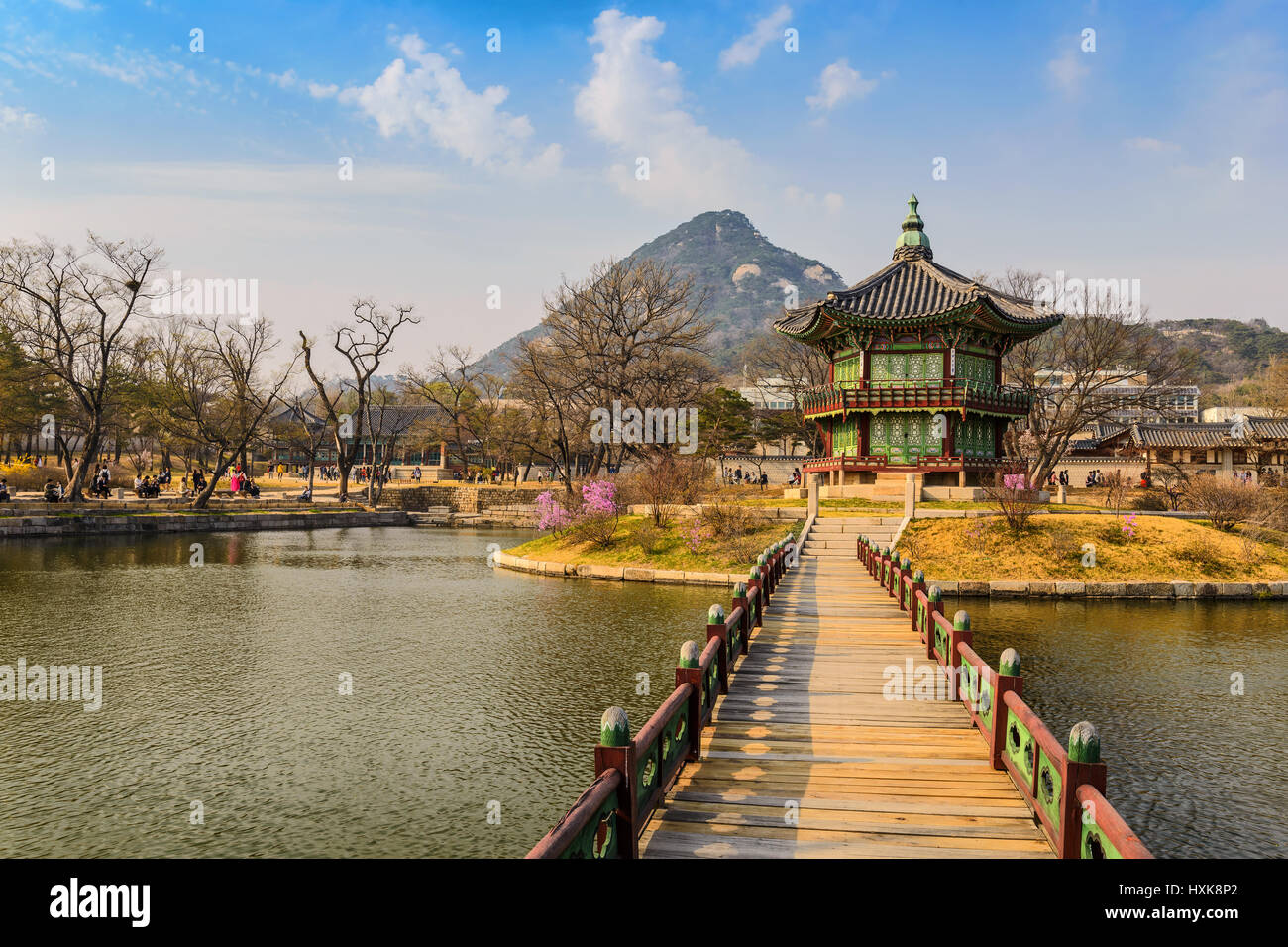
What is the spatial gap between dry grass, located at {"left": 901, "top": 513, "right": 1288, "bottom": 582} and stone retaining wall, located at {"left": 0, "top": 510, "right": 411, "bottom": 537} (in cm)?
3780

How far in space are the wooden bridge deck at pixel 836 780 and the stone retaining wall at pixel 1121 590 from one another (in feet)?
41.6

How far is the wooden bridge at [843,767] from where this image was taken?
538cm

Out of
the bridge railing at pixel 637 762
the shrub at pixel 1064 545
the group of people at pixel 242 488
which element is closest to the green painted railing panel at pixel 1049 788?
the bridge railing at pixel 637 762

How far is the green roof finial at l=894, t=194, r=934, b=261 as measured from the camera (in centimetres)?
4125

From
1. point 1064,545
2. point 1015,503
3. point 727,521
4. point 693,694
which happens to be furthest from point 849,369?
point 693,694

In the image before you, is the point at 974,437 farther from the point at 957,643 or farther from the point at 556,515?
the point at 957,643

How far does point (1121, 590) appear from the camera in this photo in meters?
23.5

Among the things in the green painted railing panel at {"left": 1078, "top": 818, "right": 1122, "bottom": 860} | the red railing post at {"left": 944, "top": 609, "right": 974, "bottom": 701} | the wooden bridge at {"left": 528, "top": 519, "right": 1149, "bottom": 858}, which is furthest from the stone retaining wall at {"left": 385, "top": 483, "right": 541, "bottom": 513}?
the green painted railing panel at {"left": 1078, "top": 818, "right": 1122, "bottom": 860}

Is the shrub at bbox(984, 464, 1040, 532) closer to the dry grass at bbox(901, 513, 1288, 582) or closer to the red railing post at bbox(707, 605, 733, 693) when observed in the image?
the dry grass at bbox(901, 513, 1288, 582)

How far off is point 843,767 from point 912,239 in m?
39.1

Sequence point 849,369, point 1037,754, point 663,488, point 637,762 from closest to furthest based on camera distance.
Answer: point 637,762 → point 1037,754 → point 663,488 → point 849,369

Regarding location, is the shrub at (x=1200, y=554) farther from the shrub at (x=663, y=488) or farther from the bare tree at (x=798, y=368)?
the bare tree at (x=798, y=368)

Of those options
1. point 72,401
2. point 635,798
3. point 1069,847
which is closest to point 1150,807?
point 1069,847

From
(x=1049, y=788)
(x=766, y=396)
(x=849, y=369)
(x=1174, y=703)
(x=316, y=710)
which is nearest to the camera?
(x=1049, y=788)
